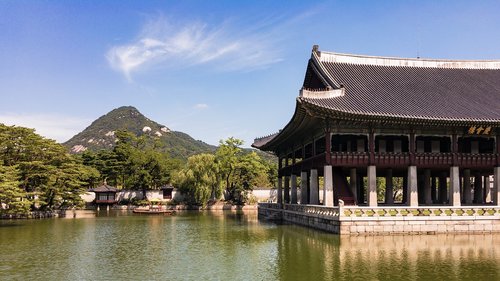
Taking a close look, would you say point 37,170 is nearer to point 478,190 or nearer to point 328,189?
point 328,189

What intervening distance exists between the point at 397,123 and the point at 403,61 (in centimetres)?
1389

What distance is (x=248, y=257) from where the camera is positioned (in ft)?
71.6

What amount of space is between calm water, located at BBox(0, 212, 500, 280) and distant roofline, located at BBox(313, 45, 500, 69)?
1838 cm

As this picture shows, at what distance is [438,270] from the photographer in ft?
58.8

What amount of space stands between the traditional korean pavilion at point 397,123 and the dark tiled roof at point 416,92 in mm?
78

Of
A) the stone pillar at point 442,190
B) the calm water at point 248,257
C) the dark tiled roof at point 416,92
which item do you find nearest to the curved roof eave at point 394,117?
the dark tiled roof at point 416,92

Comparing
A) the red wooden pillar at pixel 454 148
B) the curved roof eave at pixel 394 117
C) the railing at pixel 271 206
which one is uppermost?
the curved roof eave at pixel 394 117

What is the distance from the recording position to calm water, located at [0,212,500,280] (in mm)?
17438

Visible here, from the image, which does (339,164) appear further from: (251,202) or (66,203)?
(251,202)

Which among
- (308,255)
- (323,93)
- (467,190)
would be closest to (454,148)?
(467,190)

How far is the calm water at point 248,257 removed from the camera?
687 inches

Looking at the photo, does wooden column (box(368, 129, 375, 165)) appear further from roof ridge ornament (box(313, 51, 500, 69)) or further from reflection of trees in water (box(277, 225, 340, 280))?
roof ridge ornament (box(313, 51, 500, 69))

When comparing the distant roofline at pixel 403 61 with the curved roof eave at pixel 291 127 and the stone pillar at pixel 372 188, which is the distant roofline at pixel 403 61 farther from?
the stone pillar at pixel 372 188

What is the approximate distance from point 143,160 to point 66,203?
22721 mm
